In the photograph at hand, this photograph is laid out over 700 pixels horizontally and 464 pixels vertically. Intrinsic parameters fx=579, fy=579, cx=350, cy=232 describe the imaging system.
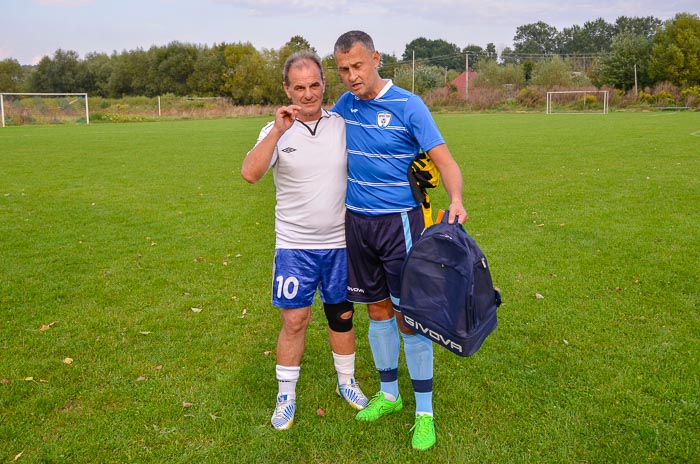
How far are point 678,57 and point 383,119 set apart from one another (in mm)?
59431

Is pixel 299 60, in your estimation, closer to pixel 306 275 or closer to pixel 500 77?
pixel 306 275

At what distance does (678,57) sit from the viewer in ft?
172

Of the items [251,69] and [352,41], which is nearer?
[352,41]

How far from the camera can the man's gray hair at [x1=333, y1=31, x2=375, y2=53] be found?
2.93 m

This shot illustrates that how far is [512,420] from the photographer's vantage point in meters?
3.39

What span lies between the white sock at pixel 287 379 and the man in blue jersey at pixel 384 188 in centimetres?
55

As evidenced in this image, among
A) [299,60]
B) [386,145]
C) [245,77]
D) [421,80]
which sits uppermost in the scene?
[245,77]

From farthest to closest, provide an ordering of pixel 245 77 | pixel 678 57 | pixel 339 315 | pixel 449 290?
pixel 245 77 → pixel 678 57 → pixel 339 315 → pixel 449 290

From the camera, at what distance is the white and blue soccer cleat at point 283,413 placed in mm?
3363

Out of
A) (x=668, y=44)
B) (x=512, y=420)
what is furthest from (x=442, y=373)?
(x=668, y=44)

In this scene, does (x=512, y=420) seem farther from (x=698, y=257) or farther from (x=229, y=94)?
(x=229, y=94)

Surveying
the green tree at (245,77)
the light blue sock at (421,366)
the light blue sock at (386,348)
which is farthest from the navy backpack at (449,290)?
the green tree at (245,77)

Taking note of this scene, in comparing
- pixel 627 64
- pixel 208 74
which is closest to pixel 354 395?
pixel 627 64

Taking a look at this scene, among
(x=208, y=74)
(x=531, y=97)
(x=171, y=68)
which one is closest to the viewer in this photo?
(x=531, y=97)
